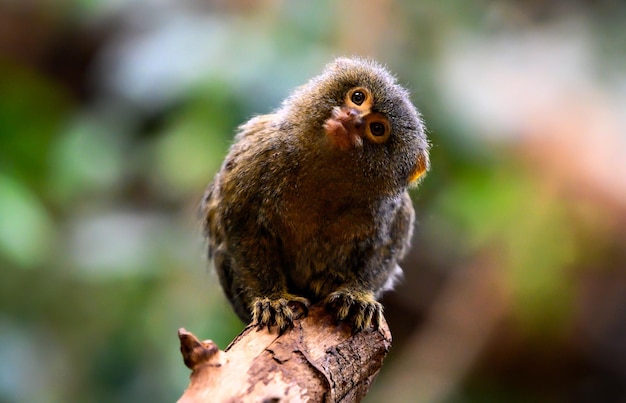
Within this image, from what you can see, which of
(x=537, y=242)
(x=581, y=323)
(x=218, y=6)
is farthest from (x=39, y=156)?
(x=581, y=323)

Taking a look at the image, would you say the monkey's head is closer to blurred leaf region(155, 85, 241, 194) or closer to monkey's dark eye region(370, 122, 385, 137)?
monkey's dark eye region(370, 122, 385, 137)

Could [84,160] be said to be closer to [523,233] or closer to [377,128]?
[377,128]

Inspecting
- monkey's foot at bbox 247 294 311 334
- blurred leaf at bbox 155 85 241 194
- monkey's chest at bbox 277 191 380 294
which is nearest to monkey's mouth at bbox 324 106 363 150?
monkey's chest at bbox 277 191 380 294

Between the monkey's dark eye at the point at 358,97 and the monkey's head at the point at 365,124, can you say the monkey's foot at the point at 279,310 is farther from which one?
the monkey's dark eye at the point at 358,97

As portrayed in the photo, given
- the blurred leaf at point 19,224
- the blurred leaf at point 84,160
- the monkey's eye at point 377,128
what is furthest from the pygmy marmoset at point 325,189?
the blurred leaf at point 84,160

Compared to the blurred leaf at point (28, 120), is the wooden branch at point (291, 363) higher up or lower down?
lower down

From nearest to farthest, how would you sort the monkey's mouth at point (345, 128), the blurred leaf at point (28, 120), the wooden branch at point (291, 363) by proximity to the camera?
the wooden branch at point (291, 363) → the monkey's mouth at point (345, 128) → the blurred leaf at point (28, 120)

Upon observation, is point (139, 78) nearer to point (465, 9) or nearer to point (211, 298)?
point (211, 298)
